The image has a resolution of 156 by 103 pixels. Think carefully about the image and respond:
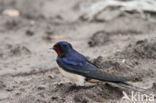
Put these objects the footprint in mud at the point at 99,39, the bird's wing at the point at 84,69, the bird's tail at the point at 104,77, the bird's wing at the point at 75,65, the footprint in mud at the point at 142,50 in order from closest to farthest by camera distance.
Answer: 1. the bird's tail at the point at 104,77
2. the bird's wing at the point at 84,69
3. the bird's wing at the point at 75,65
4. the footprint in mud at the point at 142,50
5. the footprint in mud at the point at 99,39

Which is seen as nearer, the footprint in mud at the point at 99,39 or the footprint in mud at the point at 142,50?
the footprint in mud at the point at 142,50

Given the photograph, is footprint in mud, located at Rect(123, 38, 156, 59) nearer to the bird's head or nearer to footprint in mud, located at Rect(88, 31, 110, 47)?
footprint in mud, located at Rect(88, 31, 110, 47)

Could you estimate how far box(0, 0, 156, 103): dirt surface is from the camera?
4820 millimetres

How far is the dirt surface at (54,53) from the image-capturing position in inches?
190

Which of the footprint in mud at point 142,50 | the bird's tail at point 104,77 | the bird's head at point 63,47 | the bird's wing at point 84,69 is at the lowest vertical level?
the bird's tail at point 104,77

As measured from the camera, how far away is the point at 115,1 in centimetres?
881

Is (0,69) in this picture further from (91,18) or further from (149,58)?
(91,18)

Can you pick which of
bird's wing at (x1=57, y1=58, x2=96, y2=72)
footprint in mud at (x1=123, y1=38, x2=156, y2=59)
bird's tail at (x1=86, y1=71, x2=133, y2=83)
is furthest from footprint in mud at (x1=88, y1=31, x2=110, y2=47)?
bird's tail at (x1=86, y1=71, x2=133, y2=83)

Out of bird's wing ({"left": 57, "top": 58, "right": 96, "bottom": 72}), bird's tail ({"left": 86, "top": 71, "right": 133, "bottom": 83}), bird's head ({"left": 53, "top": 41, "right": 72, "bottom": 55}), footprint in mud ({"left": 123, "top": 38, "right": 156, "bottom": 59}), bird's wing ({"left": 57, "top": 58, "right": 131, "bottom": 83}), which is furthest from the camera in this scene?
footprint in mud ({"left": 123, "top": 38, "right": 156, "bottom": 59})

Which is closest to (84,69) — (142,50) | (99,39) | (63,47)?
(63,47)

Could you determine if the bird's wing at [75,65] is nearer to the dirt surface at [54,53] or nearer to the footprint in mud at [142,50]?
the dirt surface at [54,53]

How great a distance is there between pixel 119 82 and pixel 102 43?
258 cm

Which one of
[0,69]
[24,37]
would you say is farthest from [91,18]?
[0,69]

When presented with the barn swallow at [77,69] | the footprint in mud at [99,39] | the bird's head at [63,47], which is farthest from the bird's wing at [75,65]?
the footprint in mud at [99,39]
